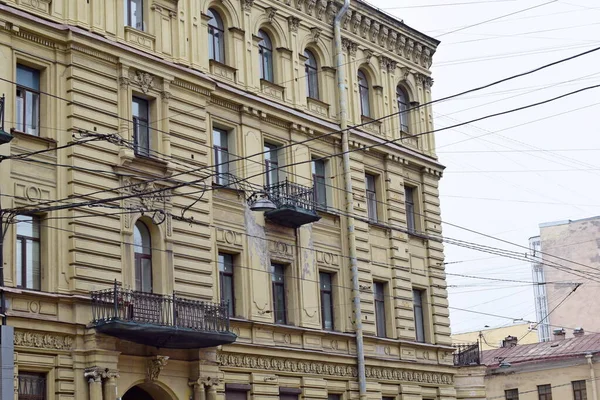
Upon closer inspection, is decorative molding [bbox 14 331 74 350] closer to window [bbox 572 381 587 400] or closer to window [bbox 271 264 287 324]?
window [bbox 271 264 287 324]

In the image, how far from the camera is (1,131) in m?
23.2

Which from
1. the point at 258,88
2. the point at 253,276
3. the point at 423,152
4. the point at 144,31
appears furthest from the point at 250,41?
the point at 423,152

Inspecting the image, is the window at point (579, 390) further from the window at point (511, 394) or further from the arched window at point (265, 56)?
the arched window at point (265, 56)

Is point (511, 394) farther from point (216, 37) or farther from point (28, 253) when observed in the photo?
point (28, 253)

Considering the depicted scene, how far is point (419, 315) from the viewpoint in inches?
1507

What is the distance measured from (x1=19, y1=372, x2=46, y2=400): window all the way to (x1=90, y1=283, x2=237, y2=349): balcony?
1.63m

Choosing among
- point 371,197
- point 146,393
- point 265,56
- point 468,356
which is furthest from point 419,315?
point 146,393

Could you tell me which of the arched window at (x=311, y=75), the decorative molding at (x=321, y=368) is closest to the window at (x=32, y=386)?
the decorative molding at (x=321, y=368)

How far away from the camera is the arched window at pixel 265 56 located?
33.6 m

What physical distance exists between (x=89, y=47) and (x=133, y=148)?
2.63 metres

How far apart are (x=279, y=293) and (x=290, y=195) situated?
9.08 feet

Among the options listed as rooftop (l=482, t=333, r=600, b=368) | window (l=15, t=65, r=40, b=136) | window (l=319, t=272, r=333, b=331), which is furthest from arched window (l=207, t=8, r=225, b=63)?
rooftop (l=482, t=333, r=600, b=368)

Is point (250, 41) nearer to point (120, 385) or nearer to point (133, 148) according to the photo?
point (133, 148)

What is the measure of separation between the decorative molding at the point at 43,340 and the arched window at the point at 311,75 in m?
12.9
